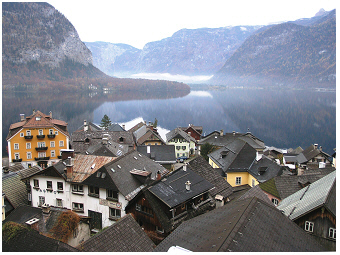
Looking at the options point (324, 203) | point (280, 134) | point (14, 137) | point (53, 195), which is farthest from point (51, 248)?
point (280, 134)

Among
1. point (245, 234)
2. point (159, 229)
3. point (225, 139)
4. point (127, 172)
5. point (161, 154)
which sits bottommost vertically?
point (225, 139)

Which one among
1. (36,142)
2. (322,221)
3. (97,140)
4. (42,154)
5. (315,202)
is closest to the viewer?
(322,221)

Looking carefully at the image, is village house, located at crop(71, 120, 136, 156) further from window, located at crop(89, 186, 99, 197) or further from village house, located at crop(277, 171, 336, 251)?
village house, located at crop(277, 171, 336, 251)

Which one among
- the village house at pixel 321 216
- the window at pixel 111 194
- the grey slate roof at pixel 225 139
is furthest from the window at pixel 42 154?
the village house at pixel 321 216

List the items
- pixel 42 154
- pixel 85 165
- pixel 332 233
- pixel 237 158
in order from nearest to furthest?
pixel 332 233 < pixel 85 165 < pixel 237 158 < pixel 42 154

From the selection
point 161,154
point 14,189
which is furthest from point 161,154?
point 14,189

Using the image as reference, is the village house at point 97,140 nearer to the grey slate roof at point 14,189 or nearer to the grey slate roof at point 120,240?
the grey slate roof at point 14,189

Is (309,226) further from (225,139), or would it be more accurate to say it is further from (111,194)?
(225,139)
